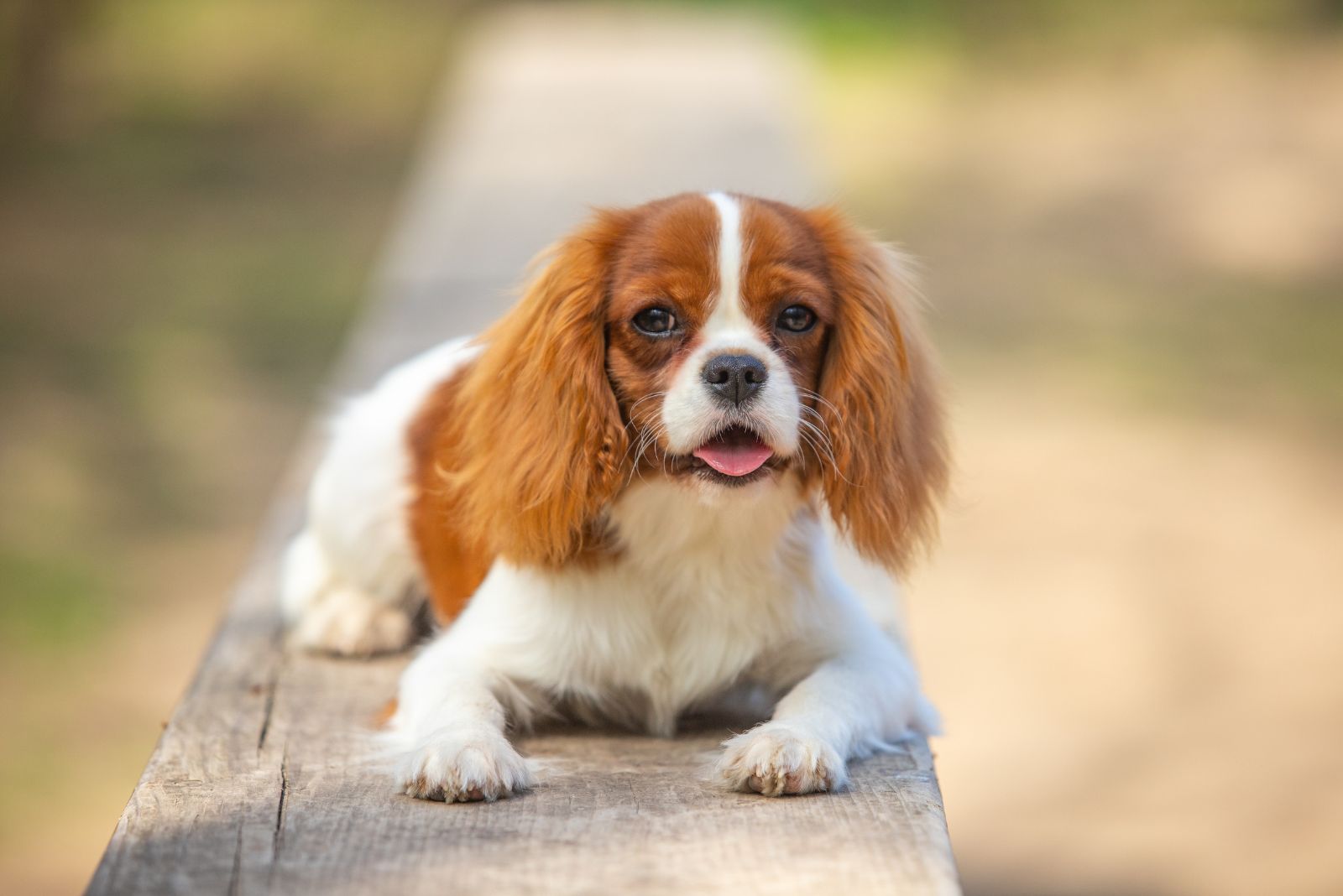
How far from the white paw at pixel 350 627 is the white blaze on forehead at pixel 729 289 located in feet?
4.05

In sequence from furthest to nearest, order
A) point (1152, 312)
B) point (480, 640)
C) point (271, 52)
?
point (271, 52), point (1152, 312), point (480, 640)

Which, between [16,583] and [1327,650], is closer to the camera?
[1327,650]

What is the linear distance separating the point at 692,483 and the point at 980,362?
22.7 feet

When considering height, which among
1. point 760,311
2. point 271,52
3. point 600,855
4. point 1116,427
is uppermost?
point 271,52

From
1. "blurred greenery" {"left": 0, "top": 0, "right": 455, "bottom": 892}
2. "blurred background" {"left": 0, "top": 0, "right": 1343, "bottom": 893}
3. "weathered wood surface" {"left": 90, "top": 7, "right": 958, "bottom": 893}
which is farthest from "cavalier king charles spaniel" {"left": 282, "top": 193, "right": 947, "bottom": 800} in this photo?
"blurred greenery" {"left": 0, "top": 0, "right": 455, "bottom": 892}

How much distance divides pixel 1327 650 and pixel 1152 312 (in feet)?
15.3

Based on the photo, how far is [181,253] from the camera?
1242 centimetres

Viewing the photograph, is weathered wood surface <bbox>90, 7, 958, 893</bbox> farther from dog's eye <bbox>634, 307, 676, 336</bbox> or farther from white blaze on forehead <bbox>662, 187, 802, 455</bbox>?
dog's eye <bbox>634, 307, 676, 336</bbox>

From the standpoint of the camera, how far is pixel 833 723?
114 inches

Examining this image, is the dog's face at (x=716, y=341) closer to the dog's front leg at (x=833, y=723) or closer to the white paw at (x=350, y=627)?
the dog's front leg at (x=833, y=723)

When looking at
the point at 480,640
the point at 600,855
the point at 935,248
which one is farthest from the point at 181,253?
the point at 600,855

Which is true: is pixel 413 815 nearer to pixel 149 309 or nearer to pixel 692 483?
pixel 692 483

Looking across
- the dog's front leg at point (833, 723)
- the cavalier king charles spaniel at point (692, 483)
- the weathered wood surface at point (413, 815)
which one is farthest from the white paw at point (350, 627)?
the dog's front leg at point (833, 723)

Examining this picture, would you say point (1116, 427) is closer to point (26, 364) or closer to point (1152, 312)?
point (1152, 312)
